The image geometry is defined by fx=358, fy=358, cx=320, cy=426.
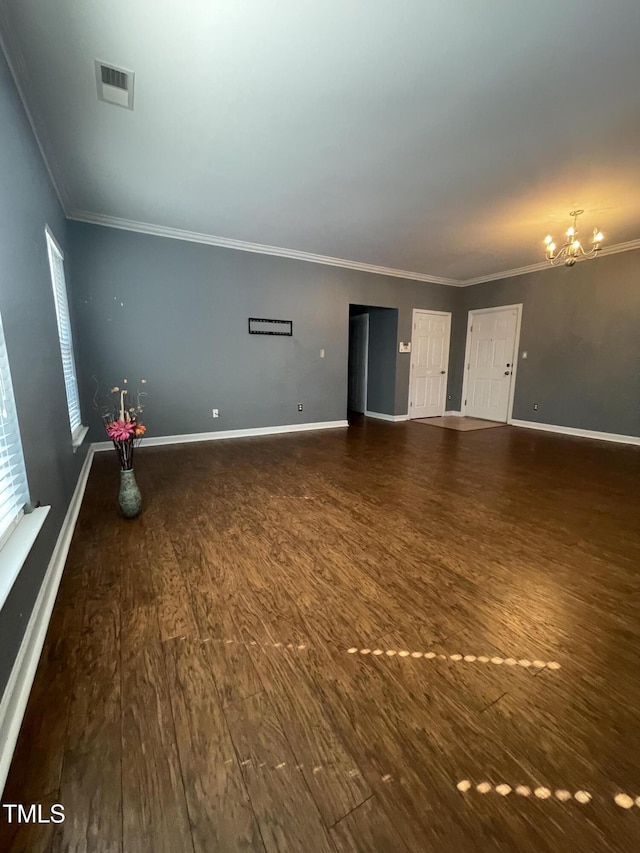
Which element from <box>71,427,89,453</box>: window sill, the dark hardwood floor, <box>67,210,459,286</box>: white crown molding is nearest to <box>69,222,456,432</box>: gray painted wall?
<box>67,210,459,286</box>: white crown molding

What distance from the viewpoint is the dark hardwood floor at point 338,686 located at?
0.92m

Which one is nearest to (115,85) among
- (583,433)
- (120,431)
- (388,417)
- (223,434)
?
(120,431)

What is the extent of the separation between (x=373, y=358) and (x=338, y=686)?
6.44 m

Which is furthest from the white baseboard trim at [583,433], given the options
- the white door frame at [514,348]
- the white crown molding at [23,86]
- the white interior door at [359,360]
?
the white crown molding at [23,86]

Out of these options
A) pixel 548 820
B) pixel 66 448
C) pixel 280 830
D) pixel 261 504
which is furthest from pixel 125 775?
pixel 66 448

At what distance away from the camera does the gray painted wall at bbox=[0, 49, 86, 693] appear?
1.51 m

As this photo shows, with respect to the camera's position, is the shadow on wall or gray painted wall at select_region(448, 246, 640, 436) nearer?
gray painted wall at select_region(448, 246, 640, 436)

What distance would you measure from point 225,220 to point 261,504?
326cm

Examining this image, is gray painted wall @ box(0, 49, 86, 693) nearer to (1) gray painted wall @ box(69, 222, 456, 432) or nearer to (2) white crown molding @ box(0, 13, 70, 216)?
(2) white crown molding @ box(0, 13, 70, 216)

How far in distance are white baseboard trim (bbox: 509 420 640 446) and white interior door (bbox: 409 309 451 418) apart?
153 cm

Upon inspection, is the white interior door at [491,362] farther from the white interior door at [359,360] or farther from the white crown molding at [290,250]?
the white interior door at [359,360]

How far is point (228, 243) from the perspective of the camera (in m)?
4.82

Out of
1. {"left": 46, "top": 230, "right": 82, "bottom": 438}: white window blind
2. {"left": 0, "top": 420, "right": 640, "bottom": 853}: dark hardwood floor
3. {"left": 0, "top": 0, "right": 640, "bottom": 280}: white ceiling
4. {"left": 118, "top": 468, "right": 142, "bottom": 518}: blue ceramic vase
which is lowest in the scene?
{"left": 0, "top": 420, "right": 640, "bottom": 853}: dark hardwood floor

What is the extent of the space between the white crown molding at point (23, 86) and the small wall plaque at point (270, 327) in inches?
97.8
